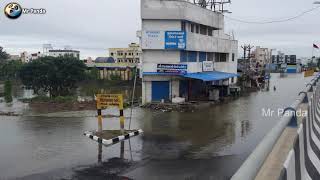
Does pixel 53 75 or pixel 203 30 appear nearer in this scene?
pixel 203 30

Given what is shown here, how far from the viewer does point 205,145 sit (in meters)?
14.6

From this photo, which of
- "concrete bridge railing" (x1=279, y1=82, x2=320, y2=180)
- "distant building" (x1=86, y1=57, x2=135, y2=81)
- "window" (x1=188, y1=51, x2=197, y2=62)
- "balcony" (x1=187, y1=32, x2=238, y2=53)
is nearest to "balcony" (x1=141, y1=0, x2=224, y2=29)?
"balcony" (x1=187, y1=32, x2=238, y2=53)

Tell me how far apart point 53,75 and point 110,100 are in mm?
27993

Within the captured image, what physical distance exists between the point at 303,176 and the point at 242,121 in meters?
14.0

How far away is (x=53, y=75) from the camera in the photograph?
136ft

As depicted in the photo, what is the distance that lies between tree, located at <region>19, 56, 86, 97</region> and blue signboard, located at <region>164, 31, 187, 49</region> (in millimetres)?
17952

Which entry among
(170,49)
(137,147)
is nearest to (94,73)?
(170,49)

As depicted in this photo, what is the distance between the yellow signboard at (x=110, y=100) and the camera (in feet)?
48.5

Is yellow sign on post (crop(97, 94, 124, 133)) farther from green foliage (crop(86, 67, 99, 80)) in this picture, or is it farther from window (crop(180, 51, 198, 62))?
green foliage (crop(86, 67, 99, 80))

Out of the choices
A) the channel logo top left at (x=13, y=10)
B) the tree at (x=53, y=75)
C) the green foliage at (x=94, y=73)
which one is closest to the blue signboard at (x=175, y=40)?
the channel logo top left at (x=13, y=10)

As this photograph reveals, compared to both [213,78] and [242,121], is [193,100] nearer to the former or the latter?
[213,78]

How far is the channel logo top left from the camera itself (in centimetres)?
2261

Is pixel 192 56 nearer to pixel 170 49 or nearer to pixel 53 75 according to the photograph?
pixel 170 49

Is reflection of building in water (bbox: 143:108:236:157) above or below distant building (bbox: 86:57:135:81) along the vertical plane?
below
